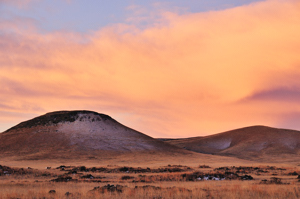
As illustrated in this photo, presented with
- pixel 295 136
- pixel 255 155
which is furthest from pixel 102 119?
pixel 295 136

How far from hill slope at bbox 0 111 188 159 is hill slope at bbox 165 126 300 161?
4225 centimetres

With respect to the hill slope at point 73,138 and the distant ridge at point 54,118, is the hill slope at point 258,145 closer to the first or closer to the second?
the hill slope at point 73,138

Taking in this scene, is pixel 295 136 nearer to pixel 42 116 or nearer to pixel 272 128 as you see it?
pixel 272 128

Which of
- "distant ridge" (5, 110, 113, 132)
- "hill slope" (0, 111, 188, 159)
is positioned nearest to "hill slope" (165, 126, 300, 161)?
"hill slope" (0, 111, 188, 159)

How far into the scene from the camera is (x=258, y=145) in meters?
167

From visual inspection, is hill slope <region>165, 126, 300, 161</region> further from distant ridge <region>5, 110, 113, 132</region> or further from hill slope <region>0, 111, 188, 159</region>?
distant ridge <region>5, 110, 113, 132</region>

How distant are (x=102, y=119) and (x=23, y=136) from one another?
106ft

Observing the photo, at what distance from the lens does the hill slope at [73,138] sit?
113 meters

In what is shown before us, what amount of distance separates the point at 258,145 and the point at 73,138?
89790 millimetres

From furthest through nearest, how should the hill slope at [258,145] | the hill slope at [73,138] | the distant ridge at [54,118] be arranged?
the hill slope at [258,145] < the distant ridge at [54,118] < the hill slope at [73,138]

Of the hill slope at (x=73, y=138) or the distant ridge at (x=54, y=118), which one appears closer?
the hill slope at (x=73, y=138)

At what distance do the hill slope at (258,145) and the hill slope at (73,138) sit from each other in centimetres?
4225

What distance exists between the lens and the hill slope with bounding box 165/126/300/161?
150 metres

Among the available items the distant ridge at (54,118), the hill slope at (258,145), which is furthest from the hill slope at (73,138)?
the hill slope at (258,145)
